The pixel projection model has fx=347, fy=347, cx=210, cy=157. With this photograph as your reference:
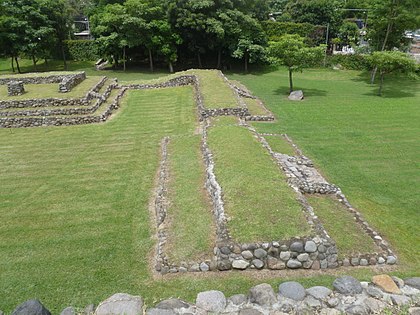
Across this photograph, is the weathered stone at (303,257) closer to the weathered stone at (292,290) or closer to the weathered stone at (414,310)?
the weathered stone at (292,290)

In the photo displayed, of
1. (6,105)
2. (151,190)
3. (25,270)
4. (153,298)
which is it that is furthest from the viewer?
(6,105)

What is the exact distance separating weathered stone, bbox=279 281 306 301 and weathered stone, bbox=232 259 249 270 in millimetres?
1010

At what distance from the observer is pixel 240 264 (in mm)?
7426

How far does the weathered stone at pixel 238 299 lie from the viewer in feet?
20.6

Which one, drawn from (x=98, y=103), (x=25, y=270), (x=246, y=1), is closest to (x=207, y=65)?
(x=246, y=1)

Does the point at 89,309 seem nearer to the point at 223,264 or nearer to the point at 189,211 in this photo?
the point at 223,264

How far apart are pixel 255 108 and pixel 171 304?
1603 cm

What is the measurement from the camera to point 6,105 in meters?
20.3

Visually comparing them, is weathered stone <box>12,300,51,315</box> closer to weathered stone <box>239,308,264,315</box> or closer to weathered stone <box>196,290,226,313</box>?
Result: weathered stone <box>196,290,226,313</box>

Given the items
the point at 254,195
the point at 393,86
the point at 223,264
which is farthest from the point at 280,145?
the point at 393,86

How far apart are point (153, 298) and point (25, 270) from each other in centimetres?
328

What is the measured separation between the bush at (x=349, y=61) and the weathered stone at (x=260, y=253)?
32315 mm

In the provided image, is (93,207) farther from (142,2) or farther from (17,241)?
(142,2)

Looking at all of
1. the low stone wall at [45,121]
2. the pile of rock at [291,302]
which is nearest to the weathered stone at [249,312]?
the pile of rock at [291,302]
